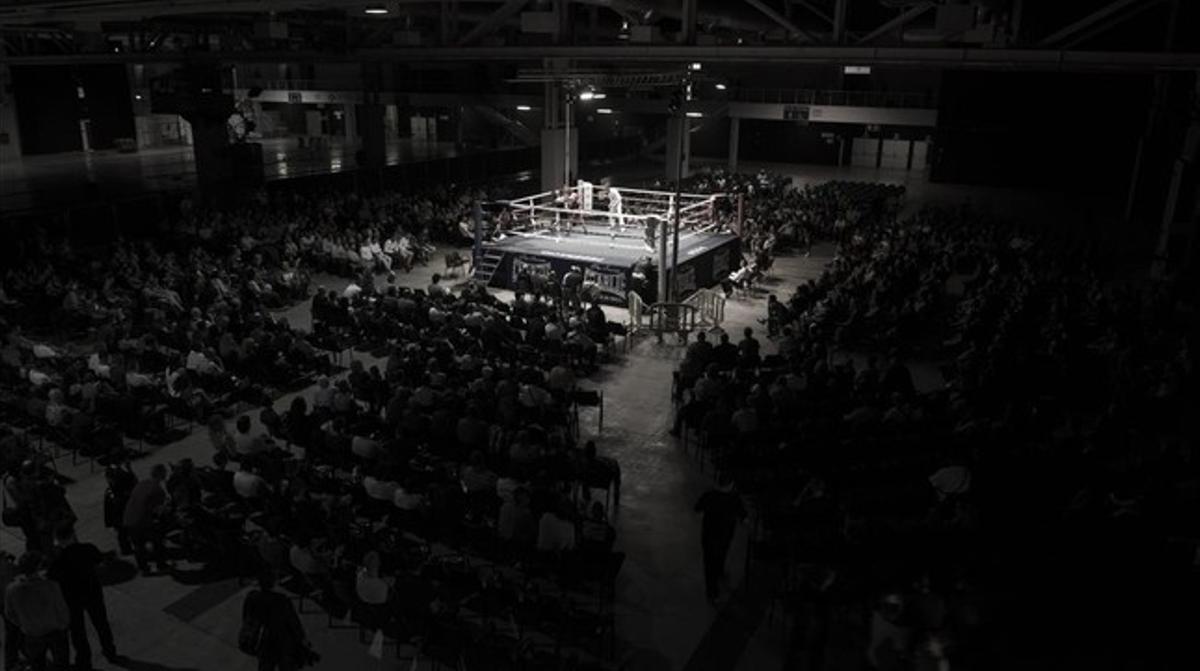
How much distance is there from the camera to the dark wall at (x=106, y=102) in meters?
46.0

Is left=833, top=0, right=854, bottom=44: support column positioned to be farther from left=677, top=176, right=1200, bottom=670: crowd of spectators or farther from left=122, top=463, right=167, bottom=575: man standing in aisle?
left=122, top=463, right=167, bottom=575: man standing in aisle

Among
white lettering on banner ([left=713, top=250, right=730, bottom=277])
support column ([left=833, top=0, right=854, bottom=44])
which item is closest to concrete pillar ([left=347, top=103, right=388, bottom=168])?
white lettering on banner ([left=713, top=250, right=730, bottom=277])

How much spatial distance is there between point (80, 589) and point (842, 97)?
44.8 meters

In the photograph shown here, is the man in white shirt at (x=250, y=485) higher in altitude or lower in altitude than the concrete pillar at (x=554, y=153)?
lower

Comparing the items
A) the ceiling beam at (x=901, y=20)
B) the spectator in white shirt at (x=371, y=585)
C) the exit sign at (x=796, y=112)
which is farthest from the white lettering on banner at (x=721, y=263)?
the exit sign at (x=796, y=112)

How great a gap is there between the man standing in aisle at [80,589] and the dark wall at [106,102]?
46.0m

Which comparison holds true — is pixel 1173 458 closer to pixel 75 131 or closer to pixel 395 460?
pixel 395 460

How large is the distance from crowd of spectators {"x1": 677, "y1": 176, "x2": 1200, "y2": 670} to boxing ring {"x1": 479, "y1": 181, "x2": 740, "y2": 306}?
4.82m

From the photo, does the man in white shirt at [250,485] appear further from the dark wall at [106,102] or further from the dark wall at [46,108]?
the dark wall at [106,102]

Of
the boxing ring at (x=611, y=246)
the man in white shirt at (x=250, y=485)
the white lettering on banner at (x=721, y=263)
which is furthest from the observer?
the white lettering on banner at (x=721, y=263)

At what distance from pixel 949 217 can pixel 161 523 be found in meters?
25.3

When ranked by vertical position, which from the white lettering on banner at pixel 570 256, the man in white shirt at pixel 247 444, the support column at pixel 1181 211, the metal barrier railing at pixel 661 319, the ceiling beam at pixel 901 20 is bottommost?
the metal barrier railing at pixel 661 319

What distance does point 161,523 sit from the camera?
9484 mm

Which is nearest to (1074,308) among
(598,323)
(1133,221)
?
(598,323)
